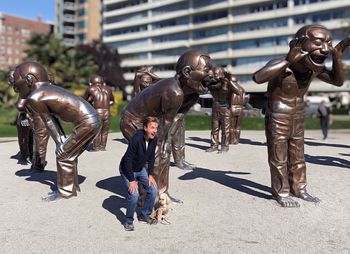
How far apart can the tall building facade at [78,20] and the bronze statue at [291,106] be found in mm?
71700

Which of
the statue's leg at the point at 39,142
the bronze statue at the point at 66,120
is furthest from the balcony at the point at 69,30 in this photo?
the bronze statue at the point at 66,120

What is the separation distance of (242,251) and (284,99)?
249 cm

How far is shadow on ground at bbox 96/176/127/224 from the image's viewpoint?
17.7ft

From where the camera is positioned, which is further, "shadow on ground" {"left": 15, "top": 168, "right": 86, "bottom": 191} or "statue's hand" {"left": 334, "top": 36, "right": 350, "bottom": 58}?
"shadow on ground" {"left": 15, "top": 168, "right": 86, "bottom": 191}

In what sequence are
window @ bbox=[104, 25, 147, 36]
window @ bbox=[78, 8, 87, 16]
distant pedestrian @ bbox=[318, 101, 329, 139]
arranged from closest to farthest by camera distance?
distant pedestrian @ bbox=[318, 101, 329, 139] < window @ bbox=[104, 25, 147, 36] < window @ bbox=[78, 8, 87, 16]

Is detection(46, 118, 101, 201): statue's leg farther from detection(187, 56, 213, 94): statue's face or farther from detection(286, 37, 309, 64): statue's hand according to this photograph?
detection(286, 37, 309, 64): statue's hand

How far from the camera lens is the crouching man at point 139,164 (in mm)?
4641

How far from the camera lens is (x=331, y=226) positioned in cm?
488

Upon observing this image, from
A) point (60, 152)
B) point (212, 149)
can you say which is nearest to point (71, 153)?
point (60, 152)

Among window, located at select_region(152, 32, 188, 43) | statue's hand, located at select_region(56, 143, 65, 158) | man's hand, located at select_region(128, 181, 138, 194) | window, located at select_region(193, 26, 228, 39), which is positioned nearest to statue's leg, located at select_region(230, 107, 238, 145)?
statue's hand, located at select_region(56, 143, 65, 158)

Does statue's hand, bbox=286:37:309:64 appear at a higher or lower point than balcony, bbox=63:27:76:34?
lower

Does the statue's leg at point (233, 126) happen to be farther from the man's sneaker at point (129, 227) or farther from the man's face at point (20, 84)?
the man's sneaker at point (129, 227)

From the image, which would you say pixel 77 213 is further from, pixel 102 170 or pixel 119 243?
pixel 102 170

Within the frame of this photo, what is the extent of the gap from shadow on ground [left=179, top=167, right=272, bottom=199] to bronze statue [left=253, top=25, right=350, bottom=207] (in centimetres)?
49
